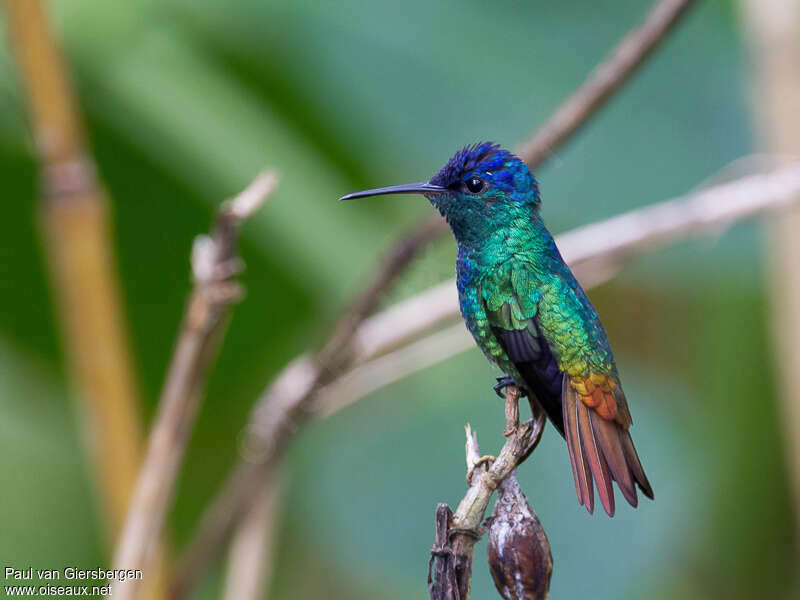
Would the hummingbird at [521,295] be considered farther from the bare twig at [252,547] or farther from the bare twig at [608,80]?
the bare twig at [252,547]

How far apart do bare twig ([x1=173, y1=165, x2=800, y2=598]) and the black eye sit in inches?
14.8

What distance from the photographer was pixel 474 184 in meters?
0.85

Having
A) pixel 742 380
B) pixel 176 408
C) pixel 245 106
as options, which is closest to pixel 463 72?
pixel 245 106

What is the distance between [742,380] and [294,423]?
131 centimetres

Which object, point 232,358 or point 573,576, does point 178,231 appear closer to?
point 232,358

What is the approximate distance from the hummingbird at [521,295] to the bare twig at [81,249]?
538 millimetres

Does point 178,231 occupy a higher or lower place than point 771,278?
higher

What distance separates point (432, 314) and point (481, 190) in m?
0.44

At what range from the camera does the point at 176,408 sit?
1095mm

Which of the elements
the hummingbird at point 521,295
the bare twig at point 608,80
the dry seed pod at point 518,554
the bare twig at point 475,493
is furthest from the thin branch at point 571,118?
the dry seed pod at point 518,554

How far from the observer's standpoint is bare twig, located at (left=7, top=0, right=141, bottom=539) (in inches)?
45.6

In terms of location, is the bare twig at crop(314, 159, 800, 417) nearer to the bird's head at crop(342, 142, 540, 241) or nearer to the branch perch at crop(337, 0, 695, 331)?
the branch perch at crop(337, 0, 695, 331)

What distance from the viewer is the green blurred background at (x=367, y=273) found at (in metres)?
1.86

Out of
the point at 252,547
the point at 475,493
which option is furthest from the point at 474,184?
the point at 252,547
